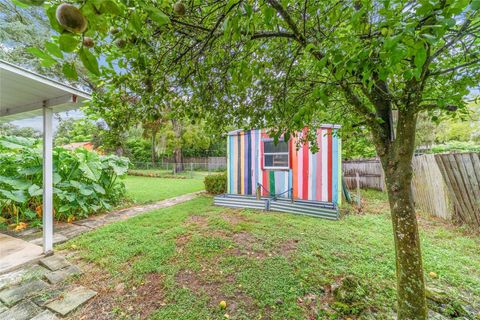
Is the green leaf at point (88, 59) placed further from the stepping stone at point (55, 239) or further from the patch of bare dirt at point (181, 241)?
the stepping stone at point (55, 239)

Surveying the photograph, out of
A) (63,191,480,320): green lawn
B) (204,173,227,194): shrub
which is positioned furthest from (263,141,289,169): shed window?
(63,191,480,320): green lawn

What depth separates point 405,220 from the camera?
1.61 m

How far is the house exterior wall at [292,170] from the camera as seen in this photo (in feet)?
19.1

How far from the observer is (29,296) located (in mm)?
2189

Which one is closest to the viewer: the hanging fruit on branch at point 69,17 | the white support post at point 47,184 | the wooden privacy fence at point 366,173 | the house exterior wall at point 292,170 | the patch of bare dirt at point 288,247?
the hanging fruit on branch at point 69,17

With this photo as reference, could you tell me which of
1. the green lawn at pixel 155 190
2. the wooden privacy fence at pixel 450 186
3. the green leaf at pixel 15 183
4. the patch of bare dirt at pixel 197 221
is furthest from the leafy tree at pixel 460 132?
the green leaf at pixel 15 183

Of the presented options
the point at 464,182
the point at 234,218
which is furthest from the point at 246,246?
the point at 464,182

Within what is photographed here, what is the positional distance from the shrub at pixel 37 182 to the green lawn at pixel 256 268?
50.4 inches

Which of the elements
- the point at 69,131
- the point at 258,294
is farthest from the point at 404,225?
the point at 69,131

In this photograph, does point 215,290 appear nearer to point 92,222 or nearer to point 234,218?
point 234,218

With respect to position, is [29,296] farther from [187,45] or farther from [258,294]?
[187,45]

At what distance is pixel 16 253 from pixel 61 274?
3.71 feet

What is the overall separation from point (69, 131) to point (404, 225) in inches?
1143

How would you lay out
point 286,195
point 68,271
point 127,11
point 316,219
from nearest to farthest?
point 127,11
point 68,271
point 316,219
point 286,195
